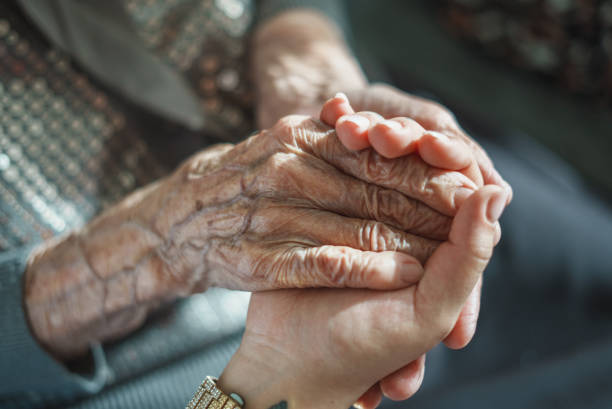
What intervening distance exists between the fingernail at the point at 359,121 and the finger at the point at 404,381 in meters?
0.26

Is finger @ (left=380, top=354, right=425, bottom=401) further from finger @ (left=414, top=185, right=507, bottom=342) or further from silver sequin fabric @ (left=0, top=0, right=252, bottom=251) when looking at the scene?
silver sequin fabric @ (left=0, top=0, right=252, bottom=251)

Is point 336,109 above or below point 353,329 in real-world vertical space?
above

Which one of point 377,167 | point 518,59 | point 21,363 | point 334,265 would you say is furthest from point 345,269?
point 518,59

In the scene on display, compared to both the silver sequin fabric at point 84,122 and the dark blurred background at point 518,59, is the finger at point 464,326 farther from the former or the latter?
the dark blurred background at point 518,59

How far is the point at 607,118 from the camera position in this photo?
5.51ft

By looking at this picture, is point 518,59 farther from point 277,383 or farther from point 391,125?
point 277,383

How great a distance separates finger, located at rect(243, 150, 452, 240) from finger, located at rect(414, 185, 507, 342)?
72 mm

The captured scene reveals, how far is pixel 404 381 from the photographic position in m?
0.51

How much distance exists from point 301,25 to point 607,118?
1.27 metres

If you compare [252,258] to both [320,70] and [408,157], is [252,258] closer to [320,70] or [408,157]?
[408,157]

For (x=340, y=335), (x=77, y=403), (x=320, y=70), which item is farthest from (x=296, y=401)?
(x=320, y=70)

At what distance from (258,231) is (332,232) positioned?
0.09m

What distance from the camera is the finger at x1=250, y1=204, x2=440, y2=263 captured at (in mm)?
500

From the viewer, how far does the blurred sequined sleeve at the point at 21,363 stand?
67cm
